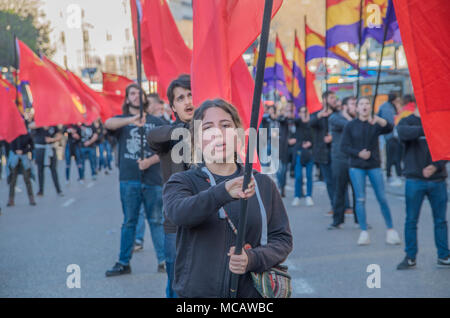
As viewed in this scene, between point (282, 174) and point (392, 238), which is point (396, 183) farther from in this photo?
point (392, 238)

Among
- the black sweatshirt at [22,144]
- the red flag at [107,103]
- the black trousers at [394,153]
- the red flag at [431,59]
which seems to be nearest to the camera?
the red flag at [431,59]

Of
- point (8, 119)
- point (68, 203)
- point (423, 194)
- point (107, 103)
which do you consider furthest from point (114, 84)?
point (423, 194)

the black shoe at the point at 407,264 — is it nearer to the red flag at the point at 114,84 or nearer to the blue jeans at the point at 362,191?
the blue jeans at the point at 362,191

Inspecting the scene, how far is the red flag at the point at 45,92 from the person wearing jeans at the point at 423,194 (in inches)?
241

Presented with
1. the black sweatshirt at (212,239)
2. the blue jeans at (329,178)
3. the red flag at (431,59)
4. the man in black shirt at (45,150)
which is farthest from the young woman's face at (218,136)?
the man in black shirt at (45,150)

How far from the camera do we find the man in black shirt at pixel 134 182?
6.66 m

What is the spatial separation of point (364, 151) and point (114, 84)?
4.87m

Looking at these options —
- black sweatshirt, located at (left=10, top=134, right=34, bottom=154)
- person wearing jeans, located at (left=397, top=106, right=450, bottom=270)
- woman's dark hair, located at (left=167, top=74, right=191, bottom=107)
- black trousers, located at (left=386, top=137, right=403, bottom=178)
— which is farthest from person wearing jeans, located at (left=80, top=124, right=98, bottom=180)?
woman's dark hair, located at (left=167, top=74, right=191, bottom=107)

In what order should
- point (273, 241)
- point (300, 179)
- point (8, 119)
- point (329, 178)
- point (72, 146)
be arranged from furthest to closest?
point (72, 146) → point (300, 179) → point (8, 119) → point (329, 178) → point (273, 241)

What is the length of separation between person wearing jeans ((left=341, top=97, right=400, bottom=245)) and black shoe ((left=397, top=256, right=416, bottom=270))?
1.47 meters

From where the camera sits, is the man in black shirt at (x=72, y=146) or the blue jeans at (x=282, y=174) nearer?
the blue jeans at (x=282, y=174)

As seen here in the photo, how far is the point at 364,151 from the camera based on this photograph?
A: 8.37 meters

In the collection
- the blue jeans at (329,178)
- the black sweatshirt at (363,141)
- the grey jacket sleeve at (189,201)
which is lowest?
the blue jeans at (329,178)

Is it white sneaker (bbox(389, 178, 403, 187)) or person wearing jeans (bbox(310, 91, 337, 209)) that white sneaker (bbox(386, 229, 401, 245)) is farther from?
white sneaker (bbox(389, 178, 403, 187))
